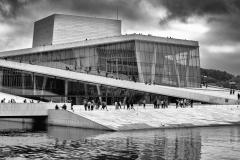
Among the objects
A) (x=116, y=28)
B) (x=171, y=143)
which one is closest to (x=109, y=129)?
(x=171, y=143)

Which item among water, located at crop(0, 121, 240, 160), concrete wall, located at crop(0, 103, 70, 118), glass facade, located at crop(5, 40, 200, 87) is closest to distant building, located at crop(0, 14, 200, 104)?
glass facade, located at crop(5, 40, 200, 87)

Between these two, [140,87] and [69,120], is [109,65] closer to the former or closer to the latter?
[140,87]

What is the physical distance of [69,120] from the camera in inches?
1505

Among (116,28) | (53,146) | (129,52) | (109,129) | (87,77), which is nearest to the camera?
(53,146)

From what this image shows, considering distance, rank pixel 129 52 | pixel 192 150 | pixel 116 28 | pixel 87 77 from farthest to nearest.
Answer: pixel 116 28
pixel 129 52
pixel 87 77
pixel 192 150

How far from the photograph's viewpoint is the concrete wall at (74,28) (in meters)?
76.7

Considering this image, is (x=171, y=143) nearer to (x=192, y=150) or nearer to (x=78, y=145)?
(x=192, y=150)

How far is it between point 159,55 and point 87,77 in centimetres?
1500

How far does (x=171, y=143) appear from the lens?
2628cm

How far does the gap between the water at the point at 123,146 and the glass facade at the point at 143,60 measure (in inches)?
1147

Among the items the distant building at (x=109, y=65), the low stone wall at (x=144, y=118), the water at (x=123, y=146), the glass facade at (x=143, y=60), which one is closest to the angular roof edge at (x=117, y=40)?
the distant building at (x=109, y=65)

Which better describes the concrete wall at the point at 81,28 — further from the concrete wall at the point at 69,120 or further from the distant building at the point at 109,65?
the concrete wall at the point at 69,120

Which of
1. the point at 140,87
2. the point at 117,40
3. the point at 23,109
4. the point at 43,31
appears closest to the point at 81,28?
the point at 43,31

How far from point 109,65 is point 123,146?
3869 centimetres
